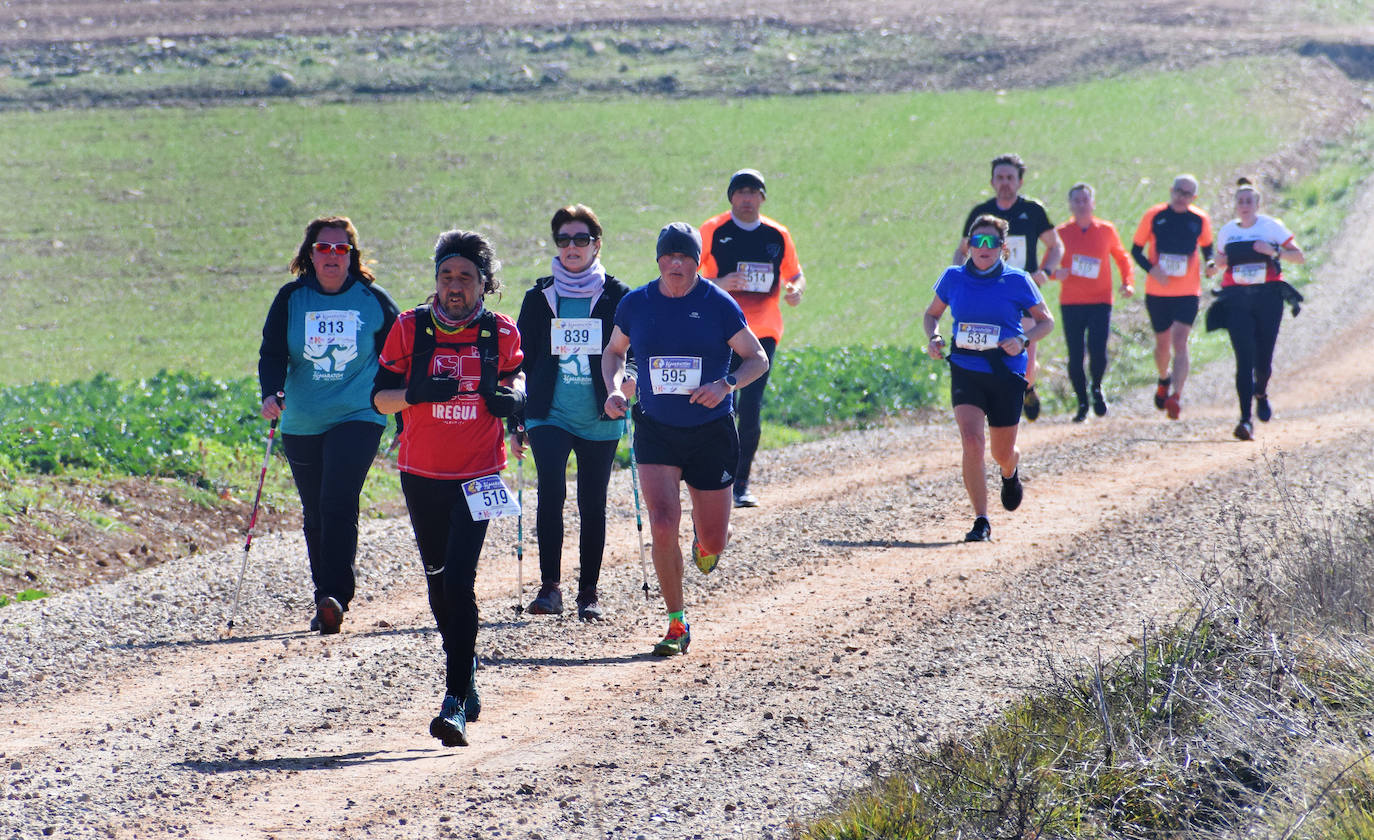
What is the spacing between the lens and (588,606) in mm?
8703

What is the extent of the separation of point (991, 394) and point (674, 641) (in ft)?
11.5

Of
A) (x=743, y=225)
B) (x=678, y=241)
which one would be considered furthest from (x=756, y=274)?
(x=678, y=241)

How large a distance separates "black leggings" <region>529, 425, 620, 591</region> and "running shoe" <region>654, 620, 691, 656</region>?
3.05 feet

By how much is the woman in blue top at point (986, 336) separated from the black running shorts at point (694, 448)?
8.85 ft

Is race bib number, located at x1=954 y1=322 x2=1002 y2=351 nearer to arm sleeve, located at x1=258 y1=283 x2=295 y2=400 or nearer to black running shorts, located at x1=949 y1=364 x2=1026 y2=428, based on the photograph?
black running shorts, located at x1=949 y1=364 x2=1026 y2=428

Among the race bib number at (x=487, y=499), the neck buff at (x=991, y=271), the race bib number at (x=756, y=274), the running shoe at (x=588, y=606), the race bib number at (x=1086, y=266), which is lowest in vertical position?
the running shoe at (x=588, y=606)

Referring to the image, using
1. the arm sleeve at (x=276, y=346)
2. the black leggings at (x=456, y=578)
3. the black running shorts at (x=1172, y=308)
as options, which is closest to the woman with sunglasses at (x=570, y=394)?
the arm sleeve at (x=276, y=346)

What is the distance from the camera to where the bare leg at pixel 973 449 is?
1024cm

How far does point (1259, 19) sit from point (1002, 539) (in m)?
52.5

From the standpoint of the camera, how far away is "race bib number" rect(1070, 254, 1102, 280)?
50.6 feet

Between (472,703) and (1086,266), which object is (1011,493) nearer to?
(1086,266)

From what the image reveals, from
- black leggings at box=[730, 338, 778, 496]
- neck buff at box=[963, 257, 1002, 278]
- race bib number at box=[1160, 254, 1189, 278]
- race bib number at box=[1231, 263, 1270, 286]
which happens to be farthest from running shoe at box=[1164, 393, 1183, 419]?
neck buff at box=[963, 257, 1002, 278]

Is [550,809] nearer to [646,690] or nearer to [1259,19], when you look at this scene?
[646,690]

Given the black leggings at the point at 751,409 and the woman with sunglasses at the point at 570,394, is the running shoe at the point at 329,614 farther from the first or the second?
the black leggings at the point at 751,409
